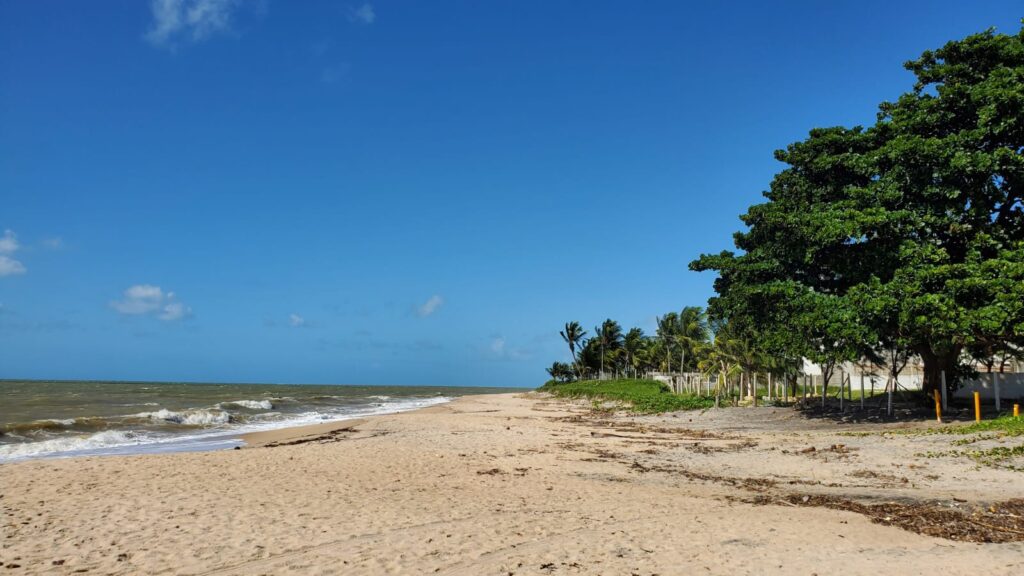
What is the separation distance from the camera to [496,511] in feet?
29.7

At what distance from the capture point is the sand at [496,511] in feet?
21.8

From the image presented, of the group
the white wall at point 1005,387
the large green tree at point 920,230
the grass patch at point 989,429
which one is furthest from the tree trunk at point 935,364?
the white wall at point 1005,387

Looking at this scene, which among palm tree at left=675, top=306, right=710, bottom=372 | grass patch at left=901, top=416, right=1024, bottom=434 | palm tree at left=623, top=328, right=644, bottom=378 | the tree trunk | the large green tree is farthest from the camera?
palm tree at left=623, top=328, right=644, bottom=378

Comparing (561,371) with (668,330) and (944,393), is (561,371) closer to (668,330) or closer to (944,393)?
(668,330)

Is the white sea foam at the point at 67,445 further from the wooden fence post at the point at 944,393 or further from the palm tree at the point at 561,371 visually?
the palm tree at the point at 561,371

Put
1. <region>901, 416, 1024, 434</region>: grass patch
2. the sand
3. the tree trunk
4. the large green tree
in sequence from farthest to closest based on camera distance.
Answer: the tree trunk, the large green tree, <region>901, 416, 1024, 434</region>: grass patch, the sand

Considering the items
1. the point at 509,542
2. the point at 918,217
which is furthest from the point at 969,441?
the point at 509,542

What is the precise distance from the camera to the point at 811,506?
364 inches

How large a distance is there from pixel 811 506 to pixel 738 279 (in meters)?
16.6

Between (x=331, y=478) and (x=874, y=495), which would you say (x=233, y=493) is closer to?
(x=331, y=478)

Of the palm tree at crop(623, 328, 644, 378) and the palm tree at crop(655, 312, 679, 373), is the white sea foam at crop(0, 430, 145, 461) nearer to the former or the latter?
the palm tree at crop(655, 312, 679, 373)

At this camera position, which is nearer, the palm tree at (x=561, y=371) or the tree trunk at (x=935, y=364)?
the tree trunk at (x=935, y=364)

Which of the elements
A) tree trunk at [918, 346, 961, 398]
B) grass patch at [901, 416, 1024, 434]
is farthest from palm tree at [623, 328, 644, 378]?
grass patch at [901, 416, 1024, 434]

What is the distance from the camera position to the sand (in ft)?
21.8
